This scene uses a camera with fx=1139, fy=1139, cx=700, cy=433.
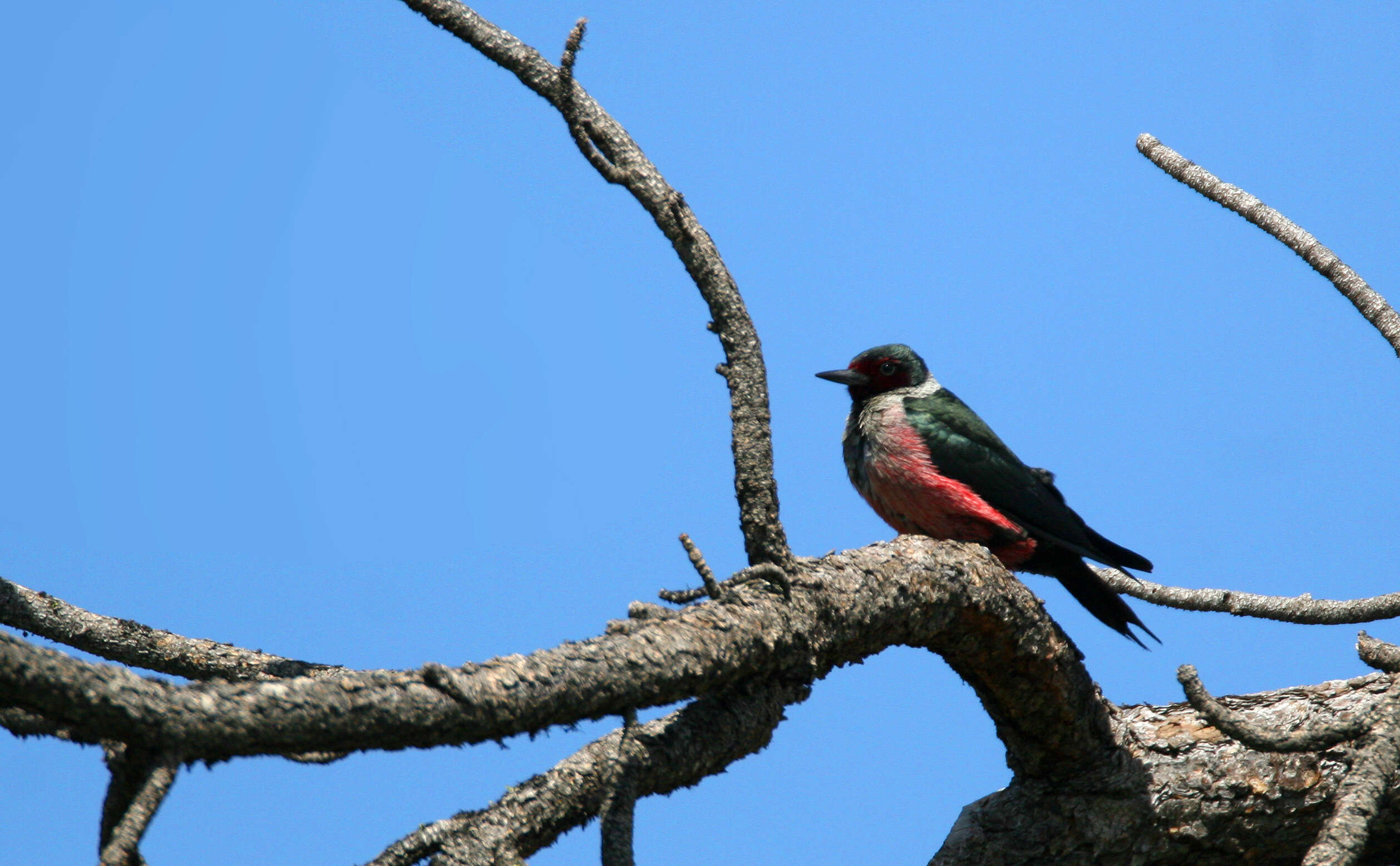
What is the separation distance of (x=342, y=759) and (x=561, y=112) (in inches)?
68.7

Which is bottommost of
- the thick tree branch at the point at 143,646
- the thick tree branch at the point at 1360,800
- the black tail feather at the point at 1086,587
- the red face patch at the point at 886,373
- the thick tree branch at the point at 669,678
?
the thick tree branch at the point at 1360,800

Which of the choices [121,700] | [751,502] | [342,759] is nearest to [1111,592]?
[751,502]

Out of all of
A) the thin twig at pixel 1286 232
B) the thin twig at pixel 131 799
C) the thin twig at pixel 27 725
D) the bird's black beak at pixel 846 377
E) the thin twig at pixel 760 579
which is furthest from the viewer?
the bird's black beak at pixel 846 377

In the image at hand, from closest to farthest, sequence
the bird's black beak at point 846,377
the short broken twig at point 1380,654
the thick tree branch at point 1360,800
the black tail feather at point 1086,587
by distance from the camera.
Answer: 1. the thick tree branch at point 1360,800
2. the short broken twig at point 1380,654
3. the black tail feather at point 1086,587
4. the bird's black beak at point 846,377

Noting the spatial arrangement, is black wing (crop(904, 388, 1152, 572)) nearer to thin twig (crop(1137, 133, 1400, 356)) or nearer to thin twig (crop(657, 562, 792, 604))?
thin twig (crop(1137, 133, 1400, 356))

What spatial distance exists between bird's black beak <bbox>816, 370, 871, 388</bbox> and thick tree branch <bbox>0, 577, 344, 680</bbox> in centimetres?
299

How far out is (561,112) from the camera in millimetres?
3094

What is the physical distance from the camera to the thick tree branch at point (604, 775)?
2.36 meters

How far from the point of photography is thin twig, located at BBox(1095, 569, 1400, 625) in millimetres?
3945

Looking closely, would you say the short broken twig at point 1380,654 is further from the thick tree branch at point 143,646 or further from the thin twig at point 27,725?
the thin twig at point 27,725

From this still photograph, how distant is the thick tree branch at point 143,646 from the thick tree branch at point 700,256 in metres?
1.76

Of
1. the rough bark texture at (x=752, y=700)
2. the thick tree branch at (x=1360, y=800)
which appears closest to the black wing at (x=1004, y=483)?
the rough bark texture at (x=752, y=700)

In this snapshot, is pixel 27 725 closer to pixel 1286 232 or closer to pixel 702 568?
pixel 702 568

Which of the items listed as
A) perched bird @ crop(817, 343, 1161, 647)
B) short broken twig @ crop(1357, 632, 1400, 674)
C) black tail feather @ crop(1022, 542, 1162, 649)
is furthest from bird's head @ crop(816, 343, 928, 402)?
short broken twig @ crop(1357, 632, 1400, 674)
